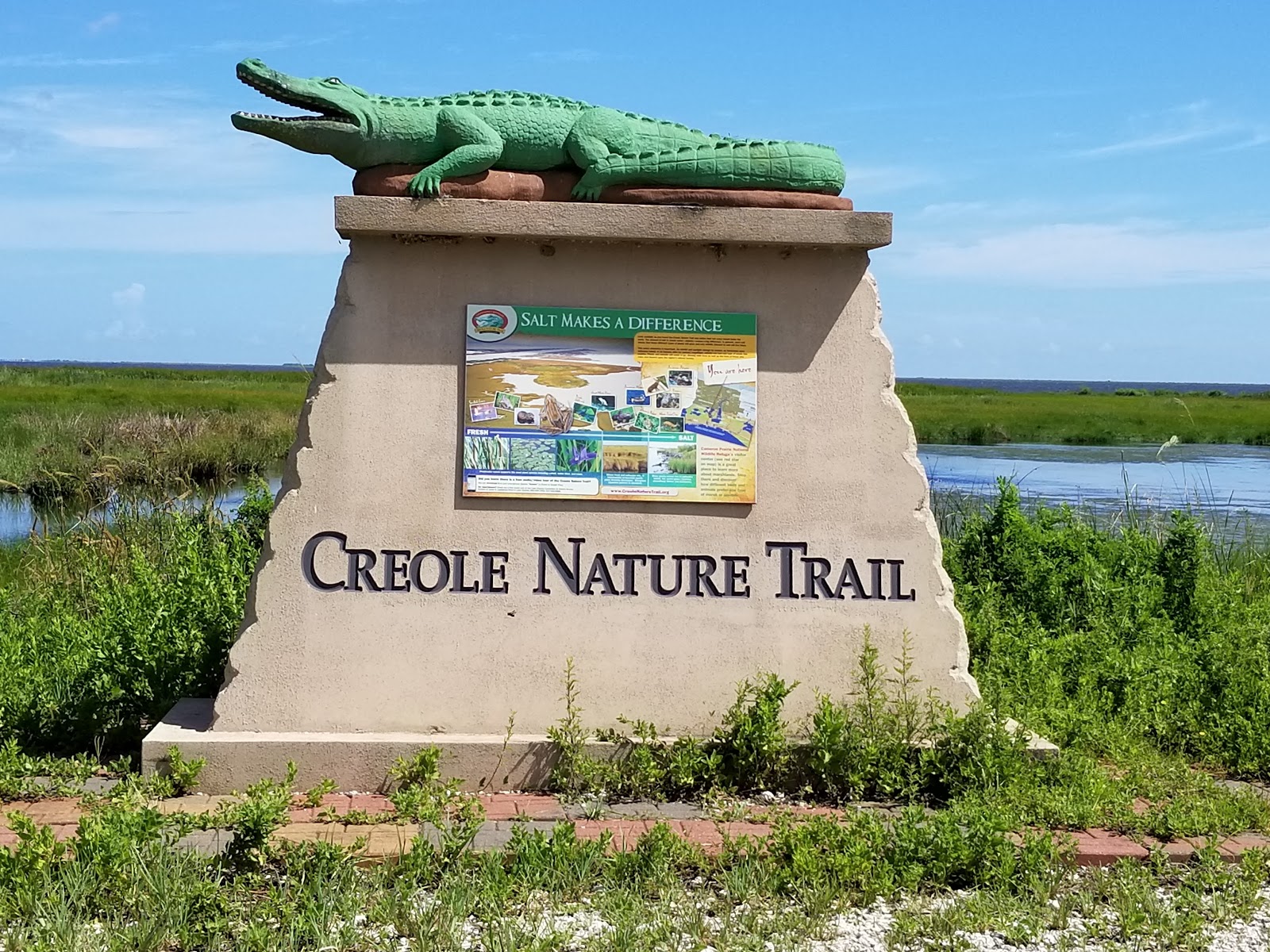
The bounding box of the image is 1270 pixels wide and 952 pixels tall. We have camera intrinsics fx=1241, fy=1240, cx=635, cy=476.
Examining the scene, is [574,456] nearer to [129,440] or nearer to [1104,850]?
[1104,850]

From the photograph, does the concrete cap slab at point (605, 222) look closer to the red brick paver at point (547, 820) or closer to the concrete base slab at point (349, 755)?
the concrete base slab at point (349, 755)

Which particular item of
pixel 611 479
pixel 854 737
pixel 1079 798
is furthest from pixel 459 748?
pixel 1079 798

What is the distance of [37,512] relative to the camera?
54.6ft

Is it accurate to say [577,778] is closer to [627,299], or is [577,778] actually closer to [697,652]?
[697,652]

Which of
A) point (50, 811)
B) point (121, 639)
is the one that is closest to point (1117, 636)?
point (121, 639)

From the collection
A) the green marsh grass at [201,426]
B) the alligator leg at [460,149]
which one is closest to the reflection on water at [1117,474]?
the green marsh grass at [201,426]

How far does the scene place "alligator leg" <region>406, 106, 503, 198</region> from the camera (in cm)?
542

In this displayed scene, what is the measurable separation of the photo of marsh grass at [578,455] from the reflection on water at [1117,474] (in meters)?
11.3

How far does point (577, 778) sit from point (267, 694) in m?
1.41

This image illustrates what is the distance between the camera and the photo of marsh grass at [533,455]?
547 centimetres

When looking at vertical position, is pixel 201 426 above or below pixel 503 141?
below

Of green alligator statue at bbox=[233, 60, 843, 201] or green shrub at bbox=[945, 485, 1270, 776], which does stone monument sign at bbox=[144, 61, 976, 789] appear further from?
green shrub at bbox=[945, 485, 1270, 776]

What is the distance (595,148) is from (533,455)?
141 centimetres

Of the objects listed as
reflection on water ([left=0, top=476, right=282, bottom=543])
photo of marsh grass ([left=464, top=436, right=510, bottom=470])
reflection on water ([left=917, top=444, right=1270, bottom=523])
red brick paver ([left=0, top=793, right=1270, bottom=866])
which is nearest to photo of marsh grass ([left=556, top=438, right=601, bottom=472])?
photo of marsh grass ([left=464, top=436, right=510, bottom=470])
